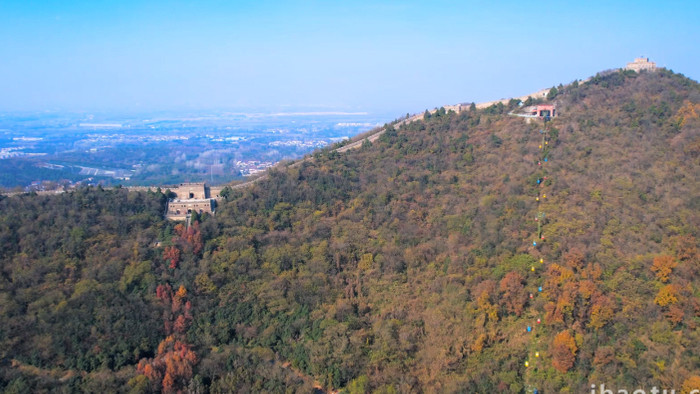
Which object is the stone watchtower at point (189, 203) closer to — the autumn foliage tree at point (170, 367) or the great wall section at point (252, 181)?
the great wall section at point (252, 181)

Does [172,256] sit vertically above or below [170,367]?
above

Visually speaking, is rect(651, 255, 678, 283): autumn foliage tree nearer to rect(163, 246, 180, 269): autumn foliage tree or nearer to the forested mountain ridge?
the forested mountain ridge

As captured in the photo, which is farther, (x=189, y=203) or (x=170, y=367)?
(x=189, y=203)

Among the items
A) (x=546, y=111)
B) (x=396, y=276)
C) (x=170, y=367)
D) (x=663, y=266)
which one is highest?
(x=546, y=111)

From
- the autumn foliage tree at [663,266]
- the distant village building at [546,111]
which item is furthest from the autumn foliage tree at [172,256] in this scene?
the distant village building at [546,111]

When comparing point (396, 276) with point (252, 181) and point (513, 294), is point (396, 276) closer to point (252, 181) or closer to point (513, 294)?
point (513, 294)

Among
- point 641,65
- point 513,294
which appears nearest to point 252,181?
point 513,294

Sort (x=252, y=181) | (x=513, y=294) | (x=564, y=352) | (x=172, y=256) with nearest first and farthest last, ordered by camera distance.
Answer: (x=564, y=352) < (x=513, y=294) < (x=172, y=256) < (x=252, y=181)

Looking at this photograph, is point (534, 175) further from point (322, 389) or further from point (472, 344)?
point (322, 389)
